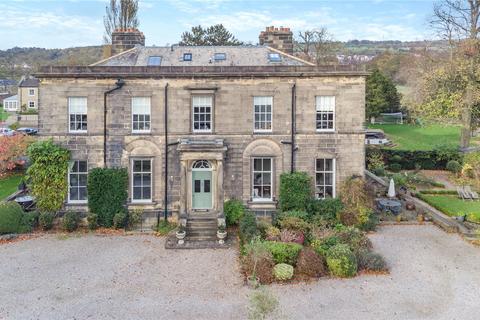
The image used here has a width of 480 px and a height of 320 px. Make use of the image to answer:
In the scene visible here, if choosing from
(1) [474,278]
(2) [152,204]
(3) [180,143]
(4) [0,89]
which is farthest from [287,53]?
(4) [0,89]

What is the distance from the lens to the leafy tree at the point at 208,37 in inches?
2378

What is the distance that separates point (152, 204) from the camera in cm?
2352

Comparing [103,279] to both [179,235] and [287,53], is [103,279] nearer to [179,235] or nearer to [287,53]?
[179,235]

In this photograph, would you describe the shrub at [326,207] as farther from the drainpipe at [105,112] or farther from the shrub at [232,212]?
the drainpipe at [105,112]

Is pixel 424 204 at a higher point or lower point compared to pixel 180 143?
lower

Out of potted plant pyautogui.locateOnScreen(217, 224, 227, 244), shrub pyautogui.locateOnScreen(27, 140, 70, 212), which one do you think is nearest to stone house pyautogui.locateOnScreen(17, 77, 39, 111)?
shrub pyautogui.locateOnScreen(27, 140, 70, 212)

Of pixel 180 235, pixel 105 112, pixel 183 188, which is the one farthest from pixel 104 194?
pixel 180 235

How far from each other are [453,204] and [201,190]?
15.8 m

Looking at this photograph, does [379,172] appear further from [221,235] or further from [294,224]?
[221,235]

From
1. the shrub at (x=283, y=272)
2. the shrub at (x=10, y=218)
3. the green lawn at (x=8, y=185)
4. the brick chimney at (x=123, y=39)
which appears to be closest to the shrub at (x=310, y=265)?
the shrub at (x=283, y=272)

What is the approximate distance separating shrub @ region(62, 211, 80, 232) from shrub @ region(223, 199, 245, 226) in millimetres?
7599

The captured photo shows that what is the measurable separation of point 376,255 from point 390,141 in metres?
37.9

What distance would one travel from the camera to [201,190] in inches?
925

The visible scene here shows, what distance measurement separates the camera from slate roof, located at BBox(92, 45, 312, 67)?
25781 millimetres
